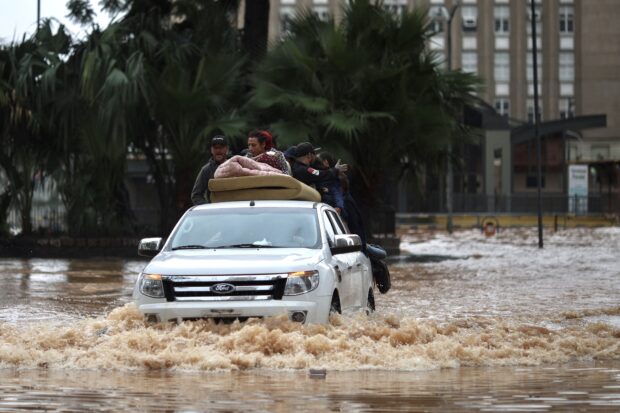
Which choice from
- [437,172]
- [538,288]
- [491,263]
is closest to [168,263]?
[538,288]

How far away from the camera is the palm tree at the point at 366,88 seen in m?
33.5

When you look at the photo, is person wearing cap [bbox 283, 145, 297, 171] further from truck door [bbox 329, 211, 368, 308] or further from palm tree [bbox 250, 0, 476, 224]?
palm tree [bbox 250, 0, 476, 224]

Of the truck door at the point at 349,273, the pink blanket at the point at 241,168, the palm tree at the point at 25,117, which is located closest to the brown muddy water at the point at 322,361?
the truck door at the point at 349,273

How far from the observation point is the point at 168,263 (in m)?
12.9

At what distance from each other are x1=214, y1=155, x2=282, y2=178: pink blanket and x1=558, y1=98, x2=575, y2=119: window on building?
4113 inches

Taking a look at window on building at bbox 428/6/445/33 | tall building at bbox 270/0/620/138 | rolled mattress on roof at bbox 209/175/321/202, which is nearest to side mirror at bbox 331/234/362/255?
rolled mattress on roof at bbox 209/175/321/202

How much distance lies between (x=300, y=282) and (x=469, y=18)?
10821 cm

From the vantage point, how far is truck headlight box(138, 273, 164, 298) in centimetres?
1271

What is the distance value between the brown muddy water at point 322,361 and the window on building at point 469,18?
100811 mm

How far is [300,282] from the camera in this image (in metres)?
12.6

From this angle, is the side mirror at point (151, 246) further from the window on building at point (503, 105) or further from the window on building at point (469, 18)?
the window on building at point (469, 18)

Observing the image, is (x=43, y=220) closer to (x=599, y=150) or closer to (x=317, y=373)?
(x=317, y=373)

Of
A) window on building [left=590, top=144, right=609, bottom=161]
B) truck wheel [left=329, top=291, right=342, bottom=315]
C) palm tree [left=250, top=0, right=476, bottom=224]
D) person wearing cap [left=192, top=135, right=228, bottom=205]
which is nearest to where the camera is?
truck wheel [left=329, top=291, right=342, bottom=315]

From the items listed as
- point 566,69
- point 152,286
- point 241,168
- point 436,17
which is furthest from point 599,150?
point 152,286
